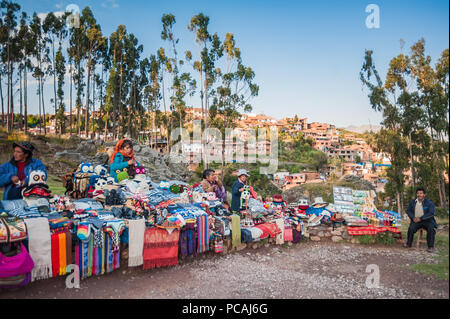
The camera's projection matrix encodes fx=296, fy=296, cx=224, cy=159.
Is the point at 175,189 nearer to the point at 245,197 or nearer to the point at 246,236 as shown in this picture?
the point at 245,197

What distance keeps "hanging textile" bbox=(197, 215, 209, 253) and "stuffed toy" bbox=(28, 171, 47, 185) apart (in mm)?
2469

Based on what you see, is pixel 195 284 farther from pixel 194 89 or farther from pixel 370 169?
pixel 370 169

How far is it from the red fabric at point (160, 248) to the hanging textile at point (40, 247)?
4.05 feet

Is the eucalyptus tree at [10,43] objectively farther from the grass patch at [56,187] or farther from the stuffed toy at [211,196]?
the stuffed toy at [211,196]

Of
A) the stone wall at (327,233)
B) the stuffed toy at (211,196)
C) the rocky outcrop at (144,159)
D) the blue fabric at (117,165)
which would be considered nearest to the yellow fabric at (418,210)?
the stone wall at (327,233)

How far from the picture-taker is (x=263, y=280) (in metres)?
4.24

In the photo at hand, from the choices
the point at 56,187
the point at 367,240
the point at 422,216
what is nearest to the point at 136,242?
the point at 367,240

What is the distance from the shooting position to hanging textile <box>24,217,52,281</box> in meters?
3.56

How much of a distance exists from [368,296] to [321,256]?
1831 mm

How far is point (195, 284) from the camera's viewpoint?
4047 mm

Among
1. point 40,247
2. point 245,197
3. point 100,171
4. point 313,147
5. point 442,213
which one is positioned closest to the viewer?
point 40,247

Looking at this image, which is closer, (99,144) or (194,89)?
(194,89)

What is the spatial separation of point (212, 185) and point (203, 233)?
Answer: 1692 mm
